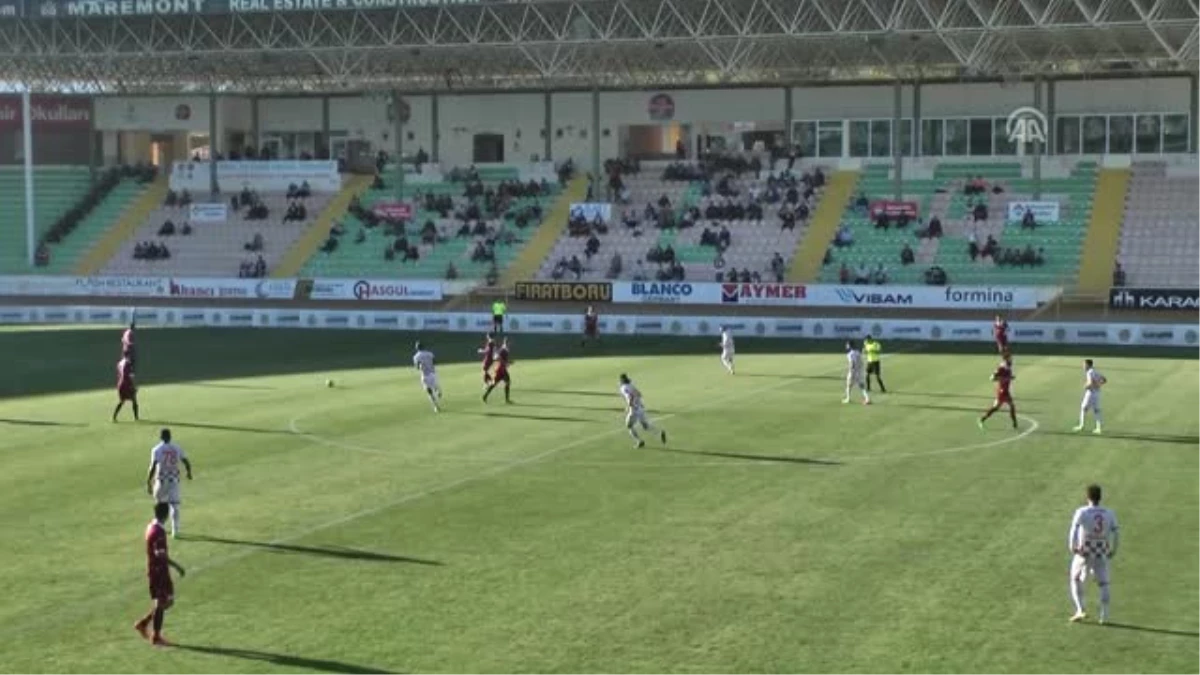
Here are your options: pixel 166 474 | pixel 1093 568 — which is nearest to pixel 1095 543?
pixel 1093 568

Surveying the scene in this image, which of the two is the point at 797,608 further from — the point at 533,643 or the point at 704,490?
the point at 704,490

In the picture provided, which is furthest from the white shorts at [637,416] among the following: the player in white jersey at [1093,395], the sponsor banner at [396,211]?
the sponsor banner at [396,211]

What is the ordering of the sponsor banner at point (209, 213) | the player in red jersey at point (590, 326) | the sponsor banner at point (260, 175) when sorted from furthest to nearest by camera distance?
the sponsor banner at point (260, 175), the sponsor banner at point (209, 213), the player in red jersey at point (590, 326)

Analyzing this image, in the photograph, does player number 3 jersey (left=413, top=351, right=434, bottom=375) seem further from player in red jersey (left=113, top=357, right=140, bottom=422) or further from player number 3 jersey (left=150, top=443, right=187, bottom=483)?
player number 3 jersey (left=150, top=443, right=187, bottom=483)

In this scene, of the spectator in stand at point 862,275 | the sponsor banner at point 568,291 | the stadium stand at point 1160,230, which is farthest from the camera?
the sponsor banner at point 568,291

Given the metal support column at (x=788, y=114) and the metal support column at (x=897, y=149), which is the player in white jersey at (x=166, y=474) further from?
the metal support column at (x=788, y=114)

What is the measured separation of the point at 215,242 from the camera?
249 ft

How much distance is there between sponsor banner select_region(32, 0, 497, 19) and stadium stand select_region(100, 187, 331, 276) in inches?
461

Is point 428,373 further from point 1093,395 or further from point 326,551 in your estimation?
point 326,551

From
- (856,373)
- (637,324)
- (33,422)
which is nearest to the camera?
(33,422)

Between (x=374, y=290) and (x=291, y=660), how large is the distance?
52368 mm

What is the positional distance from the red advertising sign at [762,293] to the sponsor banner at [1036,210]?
10999mm

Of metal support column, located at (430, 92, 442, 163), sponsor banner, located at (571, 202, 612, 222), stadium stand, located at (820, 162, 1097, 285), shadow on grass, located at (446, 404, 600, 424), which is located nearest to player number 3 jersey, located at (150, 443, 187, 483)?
shadow on grass, located at (446, 404, 600, 424)

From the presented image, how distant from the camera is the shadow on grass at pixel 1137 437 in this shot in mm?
30344
